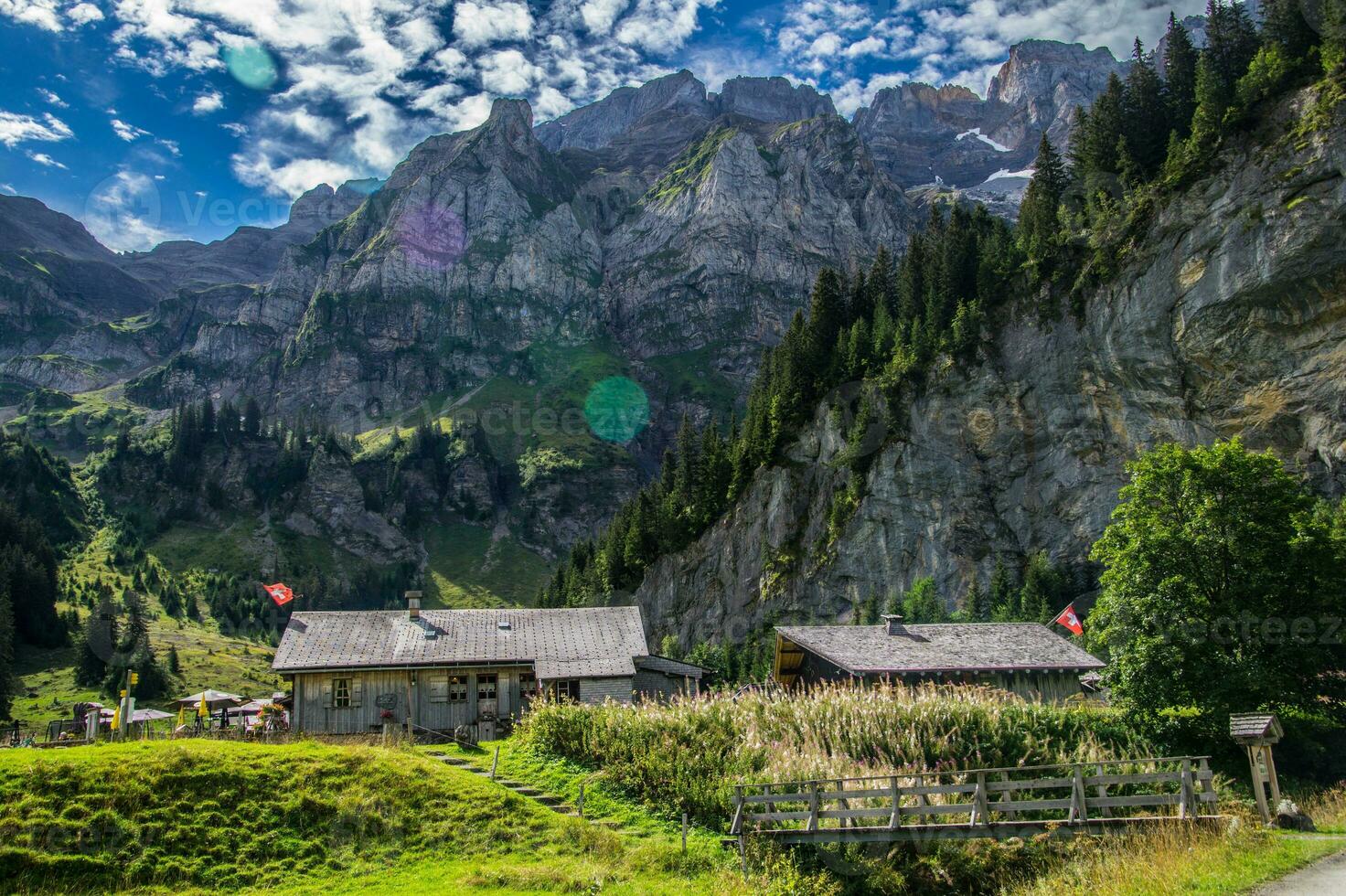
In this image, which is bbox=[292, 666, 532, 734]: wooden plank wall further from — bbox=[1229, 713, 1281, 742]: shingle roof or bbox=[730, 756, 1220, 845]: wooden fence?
bbox=[1229, 713, 1281, 742]: shingle roof

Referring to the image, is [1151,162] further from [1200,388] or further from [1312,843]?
[1312,843]

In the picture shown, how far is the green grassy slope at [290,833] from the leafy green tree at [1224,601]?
20217 millimetres

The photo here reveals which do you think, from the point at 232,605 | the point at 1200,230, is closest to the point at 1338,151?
the point at 1200,230

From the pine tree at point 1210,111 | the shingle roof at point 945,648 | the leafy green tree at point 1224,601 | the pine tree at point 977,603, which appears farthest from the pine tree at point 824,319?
the leafy green tree at point 1224,601

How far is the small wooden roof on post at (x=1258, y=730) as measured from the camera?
23.2 m

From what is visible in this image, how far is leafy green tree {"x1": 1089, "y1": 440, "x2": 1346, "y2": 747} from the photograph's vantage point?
3225cm

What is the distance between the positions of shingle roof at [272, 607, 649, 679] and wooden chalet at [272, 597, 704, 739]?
0.05 meters

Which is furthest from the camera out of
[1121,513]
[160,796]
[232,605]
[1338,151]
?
[232,605]

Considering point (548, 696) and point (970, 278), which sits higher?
point (970, 278)

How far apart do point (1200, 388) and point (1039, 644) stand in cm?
2840

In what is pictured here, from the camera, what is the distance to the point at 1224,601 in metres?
33.2

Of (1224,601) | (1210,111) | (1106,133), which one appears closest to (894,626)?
(1224,601)

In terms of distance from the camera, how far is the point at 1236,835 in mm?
20375

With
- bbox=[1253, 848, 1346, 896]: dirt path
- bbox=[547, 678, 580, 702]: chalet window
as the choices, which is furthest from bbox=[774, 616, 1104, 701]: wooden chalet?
bbox=[1253, 848, 1346, 896]: dirt path
